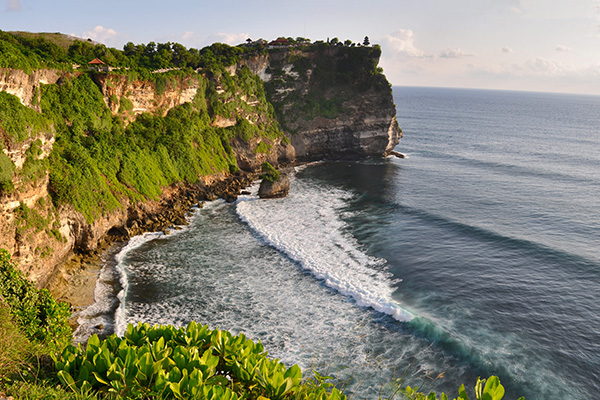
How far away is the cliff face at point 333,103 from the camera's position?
260ft

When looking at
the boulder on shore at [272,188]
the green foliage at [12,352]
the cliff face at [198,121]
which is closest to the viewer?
the green foliage at [12,352]

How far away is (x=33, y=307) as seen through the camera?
20.9m

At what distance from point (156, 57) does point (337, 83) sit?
36.7 m

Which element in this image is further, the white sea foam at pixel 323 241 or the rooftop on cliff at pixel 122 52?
the rooftop on cliff at pixel 122 52

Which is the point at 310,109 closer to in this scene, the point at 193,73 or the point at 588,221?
the point at 193,73

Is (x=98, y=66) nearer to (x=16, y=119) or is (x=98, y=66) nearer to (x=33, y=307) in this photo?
(x=16, y=119)

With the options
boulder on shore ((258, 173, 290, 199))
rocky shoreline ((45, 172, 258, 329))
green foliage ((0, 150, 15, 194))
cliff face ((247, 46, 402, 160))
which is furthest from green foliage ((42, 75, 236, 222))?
cliff face ((247, 46, 402, 160))

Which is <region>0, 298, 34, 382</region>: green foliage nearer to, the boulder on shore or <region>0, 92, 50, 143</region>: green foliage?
<region>0, 92, 50, 143</region>: green foliage

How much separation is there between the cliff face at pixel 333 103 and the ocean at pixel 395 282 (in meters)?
21.7

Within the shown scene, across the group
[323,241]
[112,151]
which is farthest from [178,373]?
[112,151]

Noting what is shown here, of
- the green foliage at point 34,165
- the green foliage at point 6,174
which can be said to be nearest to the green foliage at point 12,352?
the green foliage at point 6,174

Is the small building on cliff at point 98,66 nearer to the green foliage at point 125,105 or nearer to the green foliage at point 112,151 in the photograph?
the green foliage at point 112,151

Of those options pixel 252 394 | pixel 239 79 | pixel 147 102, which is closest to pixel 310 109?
pixel 239 79

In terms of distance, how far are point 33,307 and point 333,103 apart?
68.3 metres
